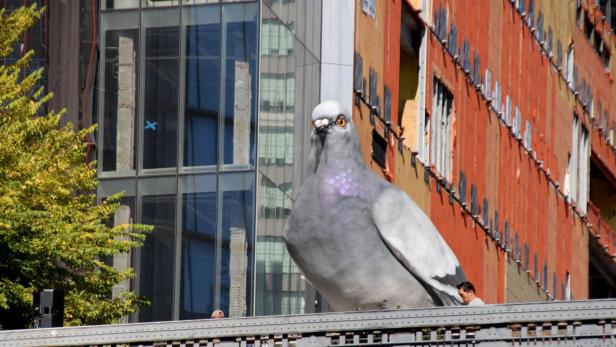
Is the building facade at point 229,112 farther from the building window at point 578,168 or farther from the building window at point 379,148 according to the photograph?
the building window at point 578,168

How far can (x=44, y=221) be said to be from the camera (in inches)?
1553

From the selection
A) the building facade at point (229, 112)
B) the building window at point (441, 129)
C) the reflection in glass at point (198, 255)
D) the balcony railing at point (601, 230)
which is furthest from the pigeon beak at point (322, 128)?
the balcony railing at point (601, 230)

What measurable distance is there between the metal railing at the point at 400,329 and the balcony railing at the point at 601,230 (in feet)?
238

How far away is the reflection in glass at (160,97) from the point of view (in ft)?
183

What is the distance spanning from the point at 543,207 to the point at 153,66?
35.3m

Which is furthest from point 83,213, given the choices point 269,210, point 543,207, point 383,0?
point 543,207

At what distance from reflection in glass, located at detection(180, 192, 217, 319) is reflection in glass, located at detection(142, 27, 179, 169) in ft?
4.04

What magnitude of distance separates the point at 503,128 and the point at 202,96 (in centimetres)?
2775

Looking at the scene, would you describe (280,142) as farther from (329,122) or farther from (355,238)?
(355,238)

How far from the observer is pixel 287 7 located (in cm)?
5616

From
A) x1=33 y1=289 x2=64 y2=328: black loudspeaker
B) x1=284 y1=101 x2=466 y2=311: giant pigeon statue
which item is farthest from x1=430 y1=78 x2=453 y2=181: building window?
x1=284 y1=101 x2=466 y2=311: giant pigeon statue

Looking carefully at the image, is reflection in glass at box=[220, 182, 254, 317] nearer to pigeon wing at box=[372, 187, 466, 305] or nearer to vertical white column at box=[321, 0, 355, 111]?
vertical white column at box=[321, 0, 355, 111]

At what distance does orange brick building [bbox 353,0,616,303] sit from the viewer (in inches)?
2590

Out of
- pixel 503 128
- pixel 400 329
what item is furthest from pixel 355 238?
pixel 503 128
